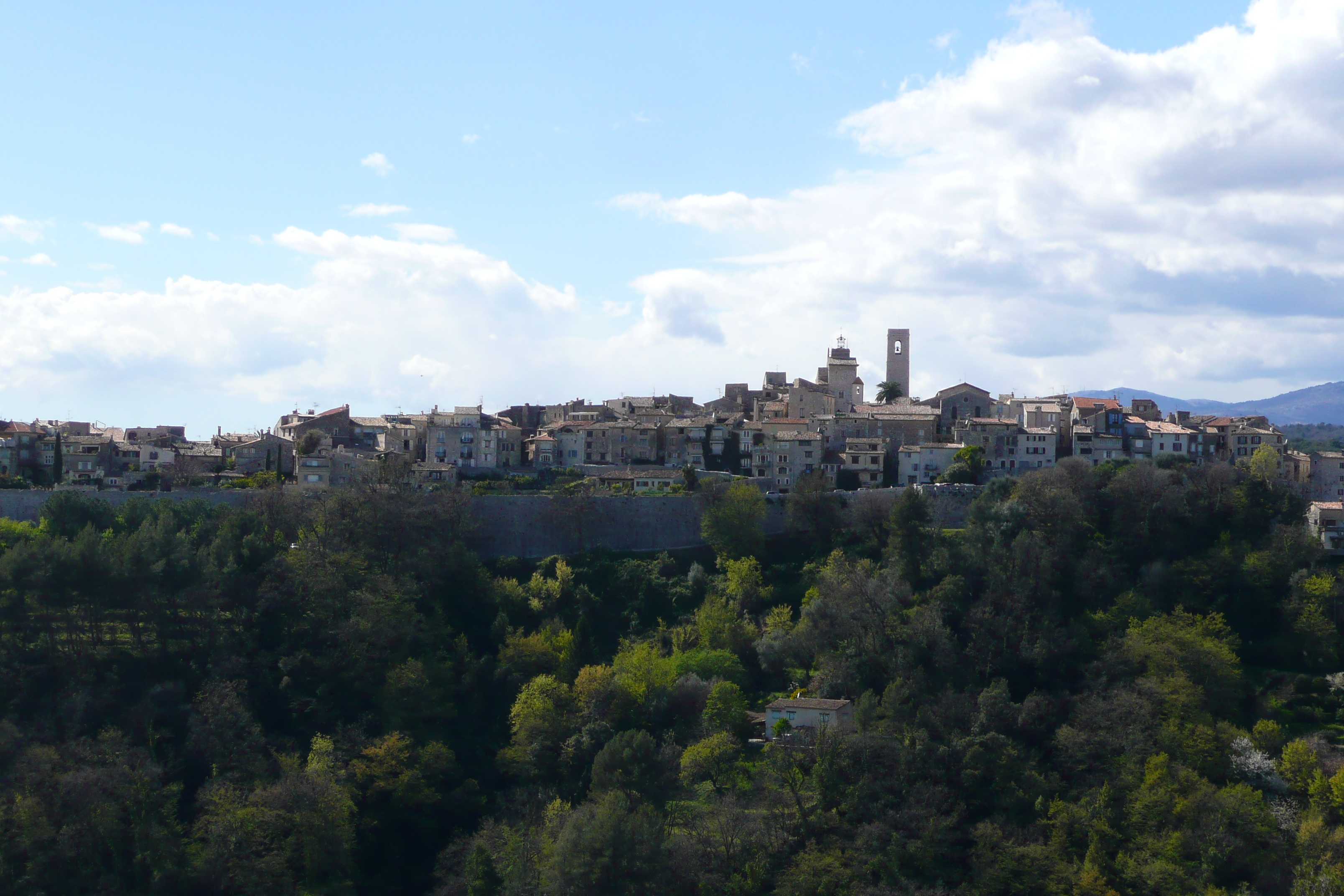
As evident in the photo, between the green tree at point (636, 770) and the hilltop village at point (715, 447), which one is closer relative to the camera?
the green tree at point (636, 770)

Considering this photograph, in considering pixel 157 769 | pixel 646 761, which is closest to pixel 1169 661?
pixel 646 761

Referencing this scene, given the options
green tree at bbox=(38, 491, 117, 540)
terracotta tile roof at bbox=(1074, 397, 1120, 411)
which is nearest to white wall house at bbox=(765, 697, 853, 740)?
green tree at bbox=(38, 491, 117, 540)

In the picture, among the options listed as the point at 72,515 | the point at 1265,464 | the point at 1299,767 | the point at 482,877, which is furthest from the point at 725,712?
the point at 1265,464

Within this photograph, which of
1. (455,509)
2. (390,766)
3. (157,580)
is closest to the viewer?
(390,766)

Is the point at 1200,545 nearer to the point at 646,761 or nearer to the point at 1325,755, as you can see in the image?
the point at 1325,755

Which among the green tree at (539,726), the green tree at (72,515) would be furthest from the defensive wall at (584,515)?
the green tree at (539,726)

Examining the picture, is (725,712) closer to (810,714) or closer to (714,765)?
(810,714)

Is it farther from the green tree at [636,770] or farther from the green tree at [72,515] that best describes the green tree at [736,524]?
the green tree at [72,515]
